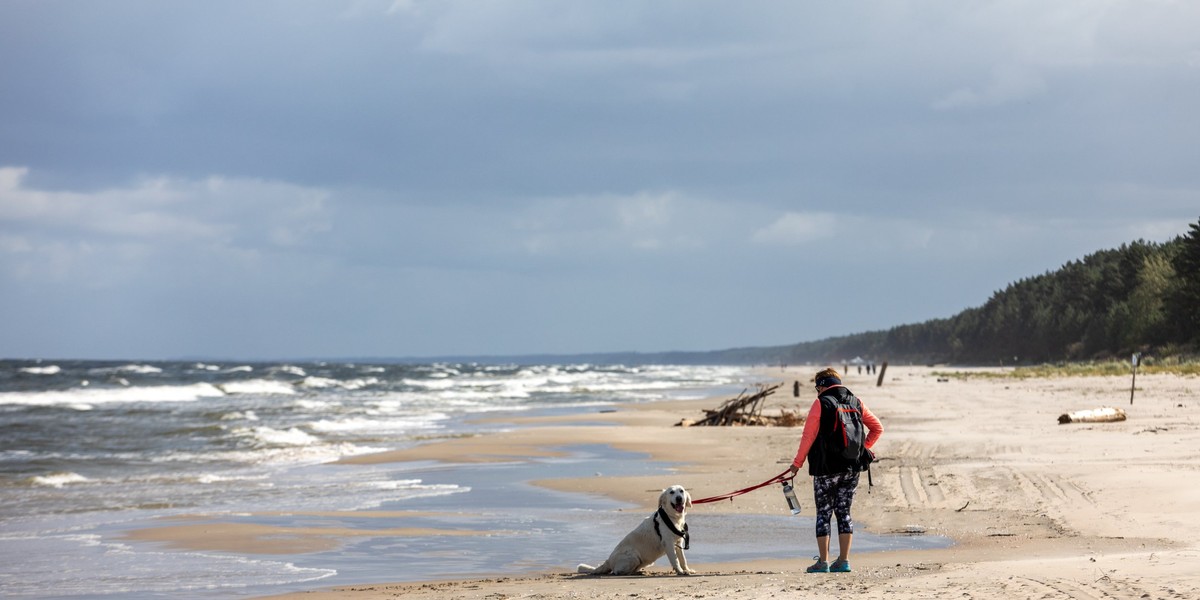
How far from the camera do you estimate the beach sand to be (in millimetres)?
7430

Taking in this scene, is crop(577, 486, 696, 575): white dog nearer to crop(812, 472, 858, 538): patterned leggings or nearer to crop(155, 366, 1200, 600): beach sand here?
crop(155, 366, 1200, 600): beach sand

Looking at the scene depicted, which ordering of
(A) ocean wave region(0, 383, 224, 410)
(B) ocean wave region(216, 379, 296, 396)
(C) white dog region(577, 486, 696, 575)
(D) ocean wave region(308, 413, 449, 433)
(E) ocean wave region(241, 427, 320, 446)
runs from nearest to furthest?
(C) white dog region(577, 486, 696, 575) → (E) ocean wave region(241, 427, 320, 446) → (D) ocean wave region(308, 413, 449, 433) → (A) ocean wave region(0, 383, 224, 410) → (B) ocean wave region(216, 379, 296, 396)

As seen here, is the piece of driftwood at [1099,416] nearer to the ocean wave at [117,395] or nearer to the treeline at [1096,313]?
the ocean wave at [117,395]

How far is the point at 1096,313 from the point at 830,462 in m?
95.0

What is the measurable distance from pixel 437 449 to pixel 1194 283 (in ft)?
185

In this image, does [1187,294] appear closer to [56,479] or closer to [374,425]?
[374,425]

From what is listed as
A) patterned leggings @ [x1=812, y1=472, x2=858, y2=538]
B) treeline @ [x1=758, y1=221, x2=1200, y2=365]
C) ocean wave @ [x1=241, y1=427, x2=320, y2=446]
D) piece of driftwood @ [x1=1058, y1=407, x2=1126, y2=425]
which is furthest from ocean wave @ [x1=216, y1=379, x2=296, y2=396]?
patterned leggings @ [x1=812, y1=472, x2=858, y2=538]

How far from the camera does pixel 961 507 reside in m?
12.4

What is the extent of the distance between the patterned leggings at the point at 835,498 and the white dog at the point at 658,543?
1.14 m

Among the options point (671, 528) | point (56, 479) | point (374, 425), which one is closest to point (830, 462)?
point (671, 528)

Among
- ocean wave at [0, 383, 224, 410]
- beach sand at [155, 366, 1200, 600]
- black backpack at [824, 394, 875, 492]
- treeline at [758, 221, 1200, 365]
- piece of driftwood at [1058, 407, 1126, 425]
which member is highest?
treeline at [758, 221, 1200, 365]

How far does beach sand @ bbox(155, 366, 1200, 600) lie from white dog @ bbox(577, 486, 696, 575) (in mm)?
215

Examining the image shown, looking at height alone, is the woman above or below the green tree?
below

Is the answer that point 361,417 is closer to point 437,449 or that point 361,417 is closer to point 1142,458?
point 437,449
